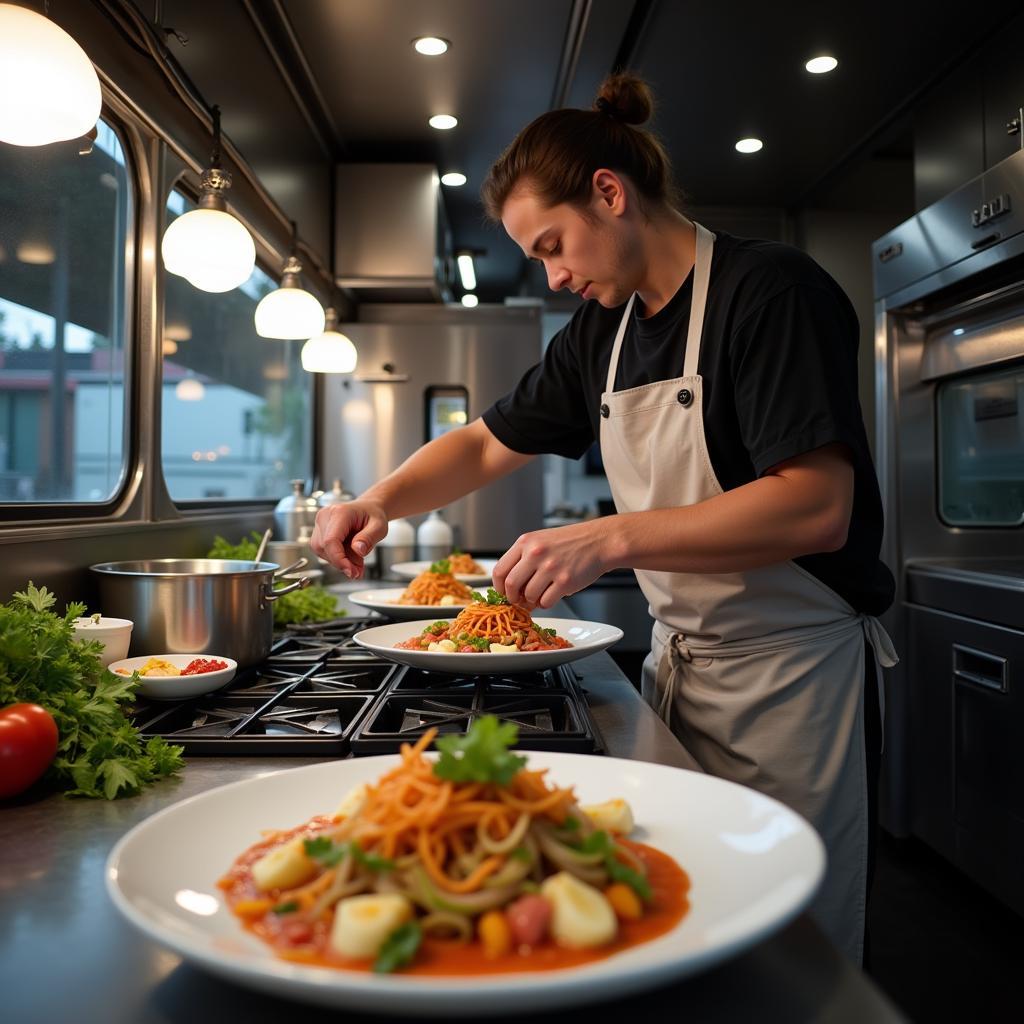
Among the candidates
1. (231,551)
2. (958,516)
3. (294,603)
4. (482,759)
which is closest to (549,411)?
(294,603)

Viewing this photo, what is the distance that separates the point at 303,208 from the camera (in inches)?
150

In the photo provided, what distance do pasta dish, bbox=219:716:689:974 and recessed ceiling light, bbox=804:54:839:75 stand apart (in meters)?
3.42

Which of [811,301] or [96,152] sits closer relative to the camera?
[811,301]

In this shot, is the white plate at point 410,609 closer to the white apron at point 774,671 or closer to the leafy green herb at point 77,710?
the white apron at point 774,671

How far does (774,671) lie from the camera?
1.54 m

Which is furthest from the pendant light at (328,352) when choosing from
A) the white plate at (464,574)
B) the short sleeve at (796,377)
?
the short sleeve at (796,377)

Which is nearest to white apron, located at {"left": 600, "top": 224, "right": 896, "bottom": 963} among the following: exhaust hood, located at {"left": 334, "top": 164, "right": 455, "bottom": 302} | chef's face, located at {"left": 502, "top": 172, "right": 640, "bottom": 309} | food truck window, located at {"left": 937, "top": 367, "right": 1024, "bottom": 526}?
chef's face, located at {"left": 502, "top": 172, "right": 640, "bottom": 309}

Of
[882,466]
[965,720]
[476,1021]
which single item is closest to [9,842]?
[476,1021]

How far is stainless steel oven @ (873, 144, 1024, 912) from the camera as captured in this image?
2674 mm

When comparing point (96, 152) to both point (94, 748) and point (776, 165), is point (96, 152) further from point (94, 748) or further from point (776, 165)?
point (776, 165)

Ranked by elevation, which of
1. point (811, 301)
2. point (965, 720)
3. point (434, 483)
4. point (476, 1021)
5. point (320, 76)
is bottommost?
point (965, 720)

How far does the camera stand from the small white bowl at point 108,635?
1.39 metres

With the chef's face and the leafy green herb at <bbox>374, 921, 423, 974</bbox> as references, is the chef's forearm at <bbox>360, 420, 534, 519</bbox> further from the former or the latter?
the leafy green herb at <bbox>374, 921, 423, 974</bbox>

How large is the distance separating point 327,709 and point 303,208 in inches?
116
